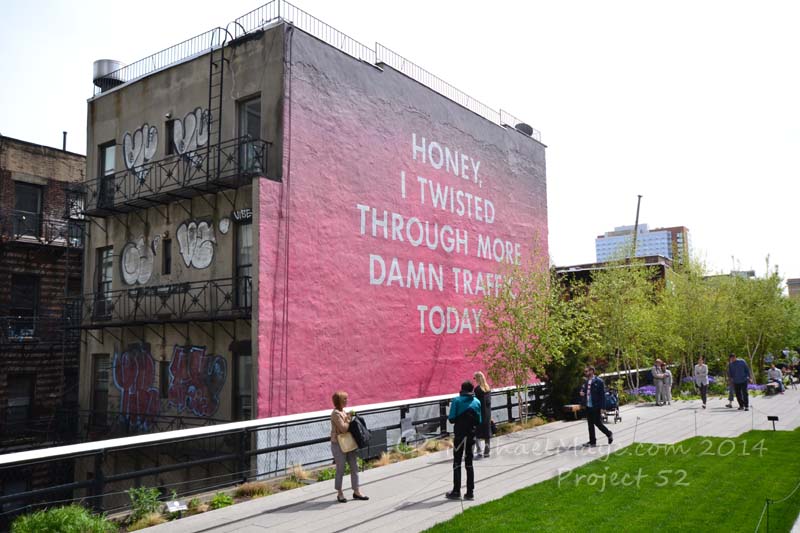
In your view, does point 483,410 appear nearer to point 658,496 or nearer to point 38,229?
point 658,496

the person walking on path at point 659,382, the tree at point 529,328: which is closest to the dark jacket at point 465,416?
the tree at point 529,328

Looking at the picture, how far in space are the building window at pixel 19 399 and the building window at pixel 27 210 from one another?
585cm

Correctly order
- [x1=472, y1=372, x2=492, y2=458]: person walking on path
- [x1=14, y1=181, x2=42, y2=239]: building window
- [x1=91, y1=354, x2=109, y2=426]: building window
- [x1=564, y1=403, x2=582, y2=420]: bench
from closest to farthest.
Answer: [x1=472, y1=372, x2=492, y2=458]: person walking on path < [x1=564, y1=403, x2=582, y2=420]: bench < [x1=91, y1=354, x2=109, y2=426]: building window < [x1=14, y1=181, x2=42, y2=239]: building window

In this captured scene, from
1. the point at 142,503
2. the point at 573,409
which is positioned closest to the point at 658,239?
the point at 573,409

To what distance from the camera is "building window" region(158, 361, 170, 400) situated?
19719mm

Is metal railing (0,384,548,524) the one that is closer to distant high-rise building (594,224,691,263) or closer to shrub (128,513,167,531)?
shrub (128,513,167,531)

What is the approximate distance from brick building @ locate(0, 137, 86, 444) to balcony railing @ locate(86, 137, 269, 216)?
7.67 feet

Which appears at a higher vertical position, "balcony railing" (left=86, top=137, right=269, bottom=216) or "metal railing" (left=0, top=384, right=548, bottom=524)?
"balcony railing" (left=86, top=137, right=269, bottom=216)

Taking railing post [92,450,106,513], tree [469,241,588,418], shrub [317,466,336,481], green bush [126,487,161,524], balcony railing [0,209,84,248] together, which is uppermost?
balcony railing [0,209,84,248]

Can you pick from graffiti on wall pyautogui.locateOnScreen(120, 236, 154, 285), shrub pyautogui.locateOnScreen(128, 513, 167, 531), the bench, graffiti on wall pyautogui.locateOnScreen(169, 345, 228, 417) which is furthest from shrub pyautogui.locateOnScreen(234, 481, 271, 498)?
graffiti on wall pyautogui.locateOnScreen(120, 236, 154, 285)

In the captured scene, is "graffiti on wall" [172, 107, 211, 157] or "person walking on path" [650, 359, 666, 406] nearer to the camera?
"graffiti on wall" [172, 107, 211, 157]

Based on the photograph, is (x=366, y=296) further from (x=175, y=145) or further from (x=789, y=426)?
(x=789, y=426)

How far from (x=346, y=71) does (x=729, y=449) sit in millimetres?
15190

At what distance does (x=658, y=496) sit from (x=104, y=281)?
20007 mm
